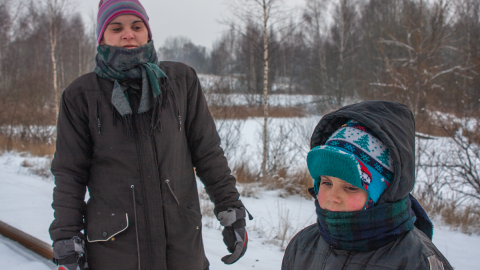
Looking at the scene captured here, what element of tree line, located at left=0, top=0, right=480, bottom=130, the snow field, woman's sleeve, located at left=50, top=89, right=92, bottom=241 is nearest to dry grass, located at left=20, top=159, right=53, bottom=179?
the snow field

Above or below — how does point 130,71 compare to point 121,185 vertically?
above

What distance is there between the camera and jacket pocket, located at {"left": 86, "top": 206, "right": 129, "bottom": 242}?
148 cm

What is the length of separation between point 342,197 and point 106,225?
3.42ft

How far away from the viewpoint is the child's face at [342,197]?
45.3 inches

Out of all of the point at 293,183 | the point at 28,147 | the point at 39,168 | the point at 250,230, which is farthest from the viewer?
the point at 28,147

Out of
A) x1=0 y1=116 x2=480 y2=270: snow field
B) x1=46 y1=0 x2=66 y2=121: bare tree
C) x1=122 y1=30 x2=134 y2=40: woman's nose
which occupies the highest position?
x1=46 y1=0 x2=66 y2=121: bare tree

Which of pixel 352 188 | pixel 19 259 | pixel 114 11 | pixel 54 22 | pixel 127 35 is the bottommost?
pixel 19 259

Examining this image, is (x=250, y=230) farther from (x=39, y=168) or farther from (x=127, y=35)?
(x=39, y=168)

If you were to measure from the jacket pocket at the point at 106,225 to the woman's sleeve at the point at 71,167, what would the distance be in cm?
8

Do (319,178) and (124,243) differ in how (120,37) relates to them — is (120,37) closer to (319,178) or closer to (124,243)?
(124,243)

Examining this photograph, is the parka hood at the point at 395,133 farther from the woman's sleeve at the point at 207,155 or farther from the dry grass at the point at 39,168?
the dry grass at the point at 39,168

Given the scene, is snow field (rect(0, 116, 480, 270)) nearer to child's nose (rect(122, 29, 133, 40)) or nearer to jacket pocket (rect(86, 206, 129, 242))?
jacket pocket (rect(86, 206, 129, 242))

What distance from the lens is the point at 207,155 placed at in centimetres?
178

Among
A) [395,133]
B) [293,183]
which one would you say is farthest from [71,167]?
[293,183]
